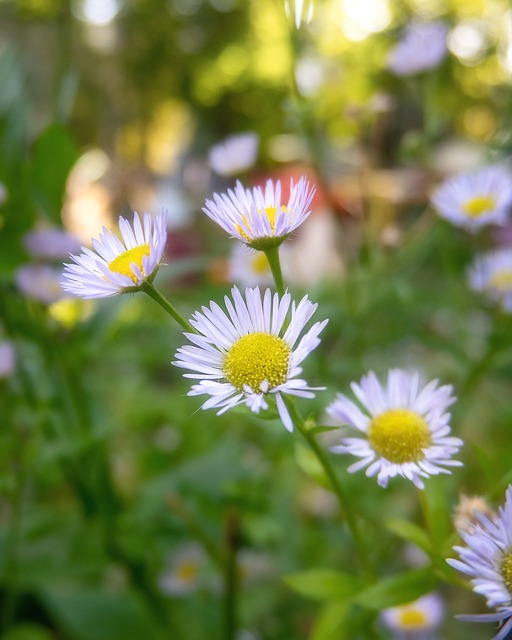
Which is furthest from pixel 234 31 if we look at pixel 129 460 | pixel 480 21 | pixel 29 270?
pixel 29 270

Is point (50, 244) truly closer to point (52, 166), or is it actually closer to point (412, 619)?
point (52, 166)

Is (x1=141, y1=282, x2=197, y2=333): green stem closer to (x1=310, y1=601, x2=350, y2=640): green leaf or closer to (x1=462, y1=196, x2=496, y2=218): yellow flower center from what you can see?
(x1=310, y1=601, x2=350, y2=640): green leaf

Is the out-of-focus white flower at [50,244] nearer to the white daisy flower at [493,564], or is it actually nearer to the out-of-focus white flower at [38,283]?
the out-of-focus white flower at [38,283]

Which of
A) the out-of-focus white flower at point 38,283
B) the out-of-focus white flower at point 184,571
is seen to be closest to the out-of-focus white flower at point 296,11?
the out-of-focus white flower at point 38,283

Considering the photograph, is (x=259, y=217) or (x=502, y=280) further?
(x=502, y=280)

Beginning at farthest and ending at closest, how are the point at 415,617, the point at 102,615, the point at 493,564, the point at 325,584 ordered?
the point at 102,615, the point at 415,617, the point at 325,584, the point at 493,564

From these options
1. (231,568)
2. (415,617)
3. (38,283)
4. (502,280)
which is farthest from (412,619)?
(38,283)

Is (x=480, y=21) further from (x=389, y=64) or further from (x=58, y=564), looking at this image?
(x=58, y=564)
